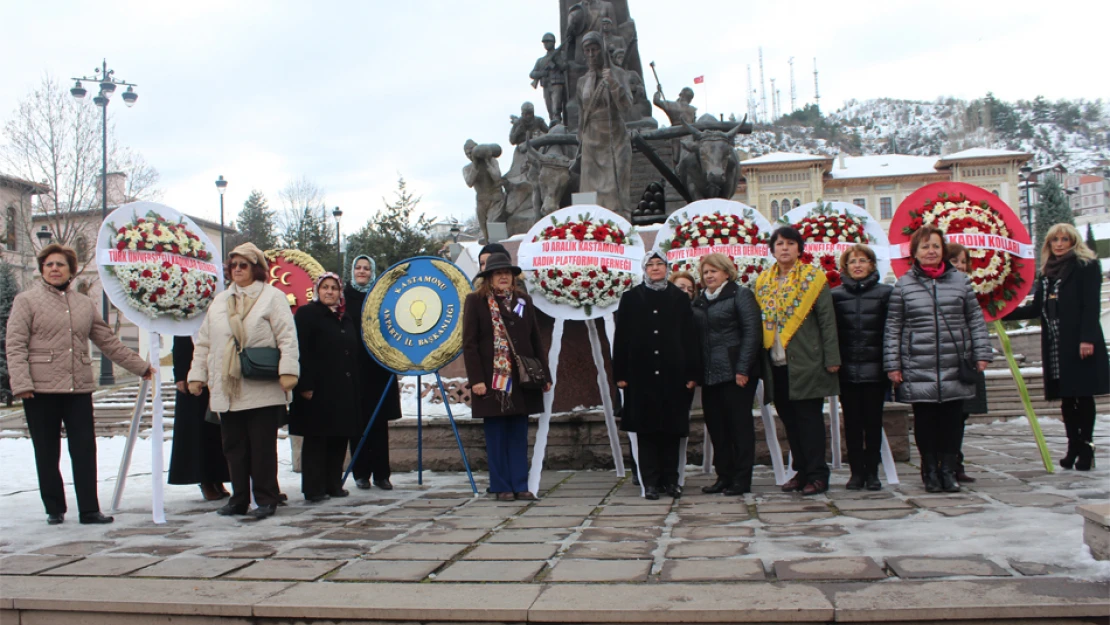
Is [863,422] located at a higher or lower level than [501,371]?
lower

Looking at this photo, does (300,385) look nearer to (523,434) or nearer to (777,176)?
(523,434)

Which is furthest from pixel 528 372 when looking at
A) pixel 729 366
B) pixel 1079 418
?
pixel 1079 418

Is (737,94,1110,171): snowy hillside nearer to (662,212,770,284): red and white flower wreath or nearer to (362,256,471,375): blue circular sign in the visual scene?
(662,212,770,284): red and white flower wreath

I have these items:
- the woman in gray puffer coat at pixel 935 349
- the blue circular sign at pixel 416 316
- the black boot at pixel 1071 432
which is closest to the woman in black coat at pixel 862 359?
the woman in gray puffer coat at pixel 935 349

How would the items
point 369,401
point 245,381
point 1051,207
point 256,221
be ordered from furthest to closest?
point 256,221 < point 1051,207 < point 369,401 < point 245,381

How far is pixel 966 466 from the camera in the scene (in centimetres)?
780

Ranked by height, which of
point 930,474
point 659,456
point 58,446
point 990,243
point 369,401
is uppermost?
point 990,243

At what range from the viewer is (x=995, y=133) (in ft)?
441

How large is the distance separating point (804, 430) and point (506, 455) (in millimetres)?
2236

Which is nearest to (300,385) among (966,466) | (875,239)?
(875,239)

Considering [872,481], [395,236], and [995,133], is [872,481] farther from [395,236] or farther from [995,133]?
[995,133]

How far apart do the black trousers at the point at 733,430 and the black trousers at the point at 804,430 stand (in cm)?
22

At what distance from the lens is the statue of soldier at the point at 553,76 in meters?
16.0

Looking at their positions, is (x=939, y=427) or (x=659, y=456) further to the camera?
(x=659, y=456)
